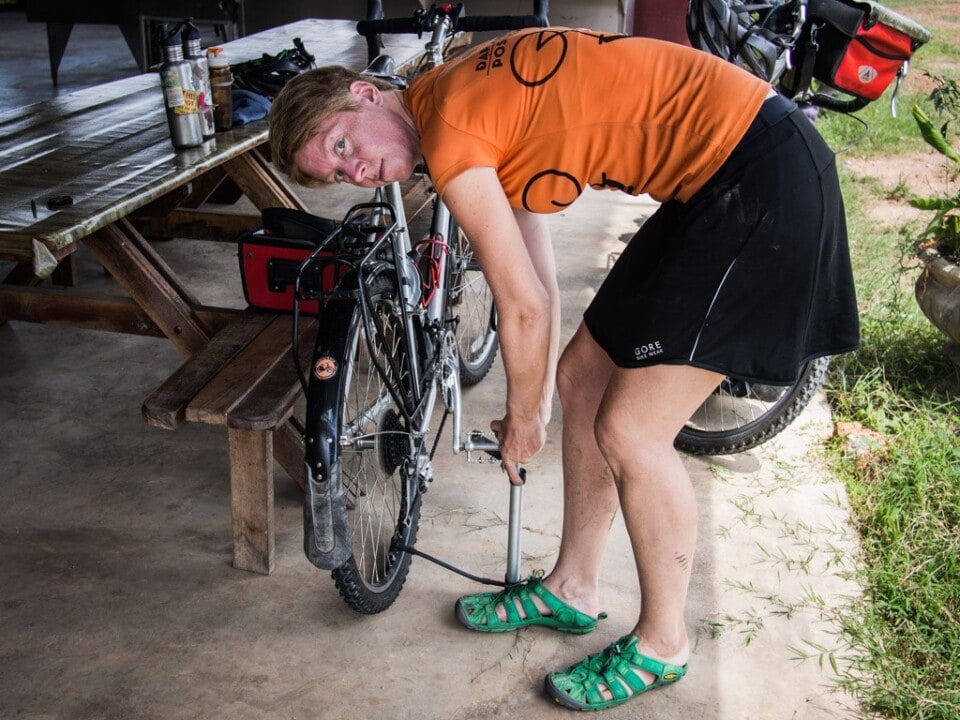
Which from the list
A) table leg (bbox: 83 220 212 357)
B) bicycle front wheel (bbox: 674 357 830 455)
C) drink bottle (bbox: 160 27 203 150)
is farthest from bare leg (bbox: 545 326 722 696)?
drink bottle (bbox: 160 27 203 150)

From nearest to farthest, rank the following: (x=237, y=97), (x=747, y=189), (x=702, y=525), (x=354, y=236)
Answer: (x=747, y=189) → (x=354, y=236) → (x=702, y=525) → (x=237, y=97)

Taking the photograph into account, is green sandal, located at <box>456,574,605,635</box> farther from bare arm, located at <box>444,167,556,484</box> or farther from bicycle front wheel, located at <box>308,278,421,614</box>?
bare arm, located at <box>444,167,556,484</box>

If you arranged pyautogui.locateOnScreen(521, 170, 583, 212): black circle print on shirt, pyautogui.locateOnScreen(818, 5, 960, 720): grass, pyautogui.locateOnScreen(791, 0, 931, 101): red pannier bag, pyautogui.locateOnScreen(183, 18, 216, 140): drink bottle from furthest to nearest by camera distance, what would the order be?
pyautogui.locateOnScreen(791, 0, 931, 101): red pannier bag, pyautogui.locateOnScreen(183, 18, 216, 140): drink bottle, pyautogui.locateOnScreen(818, 5, 960, 720): grass, pyautogui.locateOnScreen(521, 170, 583, 212): black circle print on shirt

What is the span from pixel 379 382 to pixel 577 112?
3.19 feet

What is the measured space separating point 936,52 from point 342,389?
29.1ft

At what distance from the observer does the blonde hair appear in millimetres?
1688

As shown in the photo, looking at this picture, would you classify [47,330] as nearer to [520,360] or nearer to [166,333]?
[166,333]

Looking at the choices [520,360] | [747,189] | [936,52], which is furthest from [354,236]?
[936,52]

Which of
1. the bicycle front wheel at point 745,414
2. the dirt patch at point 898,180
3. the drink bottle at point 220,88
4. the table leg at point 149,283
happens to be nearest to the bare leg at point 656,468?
the bicycle front wheel at point 745,414

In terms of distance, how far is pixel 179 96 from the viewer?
2.63 metres

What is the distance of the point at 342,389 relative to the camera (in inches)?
77.3

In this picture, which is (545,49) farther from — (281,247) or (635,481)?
(281,247)

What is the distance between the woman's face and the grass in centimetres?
157

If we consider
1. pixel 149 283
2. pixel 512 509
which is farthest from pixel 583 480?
pixel 149 283
